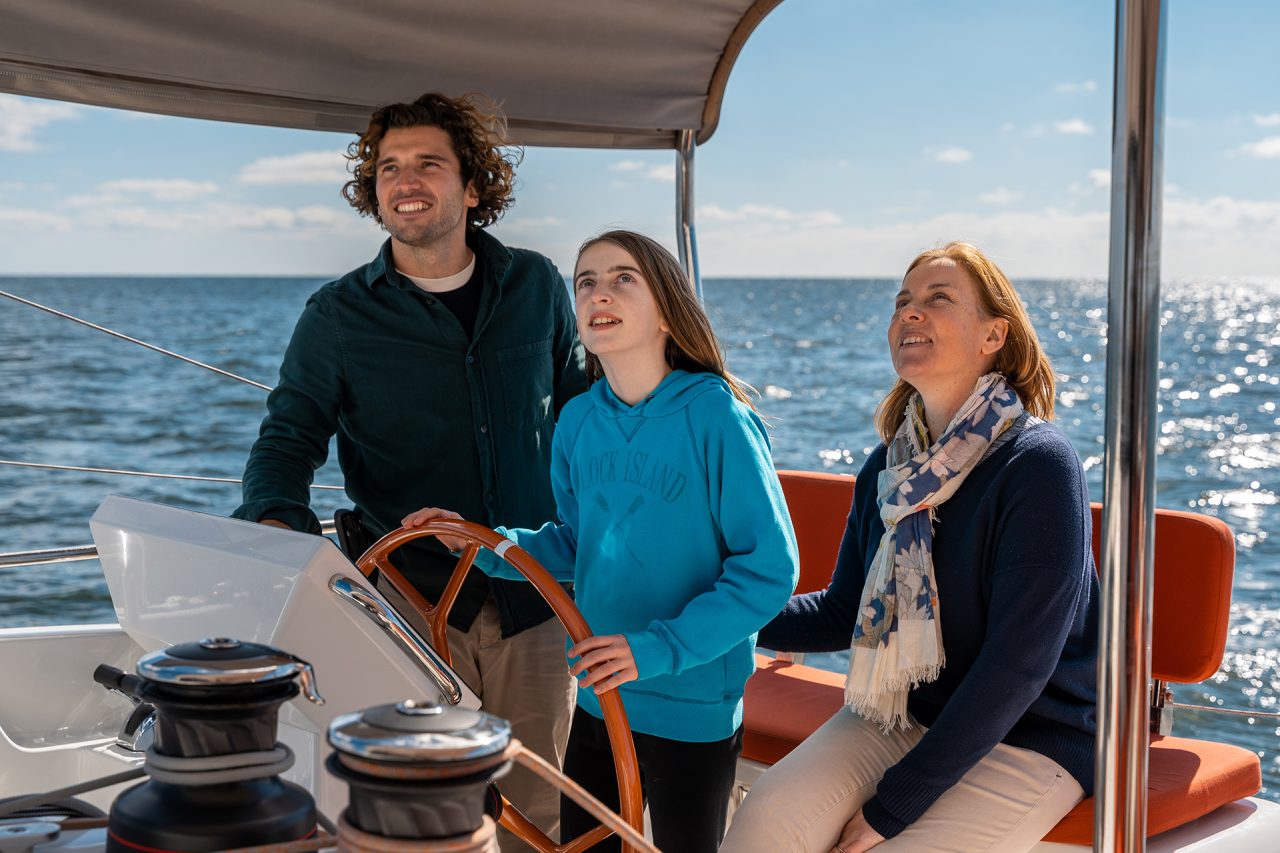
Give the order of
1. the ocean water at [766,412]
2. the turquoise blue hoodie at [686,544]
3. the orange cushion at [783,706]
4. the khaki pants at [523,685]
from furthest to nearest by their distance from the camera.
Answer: the ocean water at [766,412] < the orange cushion at [783,706] < the khaki pants at [523,685] < the turquoise blue hoodie at [686,544]

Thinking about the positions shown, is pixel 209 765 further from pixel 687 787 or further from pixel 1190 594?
pixel 1190 594

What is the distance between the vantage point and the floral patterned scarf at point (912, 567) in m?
1.87

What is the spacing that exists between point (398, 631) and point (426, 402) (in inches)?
37.4

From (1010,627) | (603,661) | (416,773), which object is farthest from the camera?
(1010,627)

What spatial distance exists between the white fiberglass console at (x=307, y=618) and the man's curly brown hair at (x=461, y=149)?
1.02 metres

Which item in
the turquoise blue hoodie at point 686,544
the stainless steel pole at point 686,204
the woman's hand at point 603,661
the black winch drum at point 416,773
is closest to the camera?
the black winch drum at point 416,773

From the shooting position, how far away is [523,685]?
2.38 metres

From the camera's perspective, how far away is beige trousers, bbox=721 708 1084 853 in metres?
1.76

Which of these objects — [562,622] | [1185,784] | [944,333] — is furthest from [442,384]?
[1185,784]

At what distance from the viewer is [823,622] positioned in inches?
84.4

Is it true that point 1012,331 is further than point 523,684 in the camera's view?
No

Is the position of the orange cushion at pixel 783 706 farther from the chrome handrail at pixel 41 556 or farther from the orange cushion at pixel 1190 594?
the chrome handrail at pixel 41 556

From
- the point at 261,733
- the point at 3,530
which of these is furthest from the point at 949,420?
the point at 3,530

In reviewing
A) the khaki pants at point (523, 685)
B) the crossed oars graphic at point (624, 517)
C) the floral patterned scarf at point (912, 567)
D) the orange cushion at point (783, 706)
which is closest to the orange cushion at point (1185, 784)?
the floral patterned scarf at point (912, 567)
